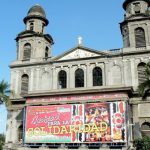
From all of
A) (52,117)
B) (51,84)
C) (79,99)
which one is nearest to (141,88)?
(79,99)

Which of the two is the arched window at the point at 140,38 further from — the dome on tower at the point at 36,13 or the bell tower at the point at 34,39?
the dome on tower at the point at 36,13

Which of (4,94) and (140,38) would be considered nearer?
(4,94)

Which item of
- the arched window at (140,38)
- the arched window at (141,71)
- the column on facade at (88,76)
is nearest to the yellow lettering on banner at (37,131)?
the column on facade at (88,76)

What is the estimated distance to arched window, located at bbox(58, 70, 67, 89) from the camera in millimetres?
41009

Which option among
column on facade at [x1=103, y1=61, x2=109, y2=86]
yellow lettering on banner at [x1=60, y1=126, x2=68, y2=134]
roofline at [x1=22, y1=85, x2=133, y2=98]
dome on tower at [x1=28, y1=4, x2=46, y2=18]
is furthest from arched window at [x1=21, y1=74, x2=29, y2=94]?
column on facade at [x1=103, y1=61, x2=109, y2=86]

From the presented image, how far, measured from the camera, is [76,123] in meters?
35.4

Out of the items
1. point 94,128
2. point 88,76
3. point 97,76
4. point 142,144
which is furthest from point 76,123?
point 142,144

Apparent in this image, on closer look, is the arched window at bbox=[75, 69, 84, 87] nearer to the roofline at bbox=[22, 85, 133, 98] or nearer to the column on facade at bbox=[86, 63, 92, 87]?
the column on facade at bbox=[86, 63, 92, 87]

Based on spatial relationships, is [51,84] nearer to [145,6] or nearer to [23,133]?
[23,133]

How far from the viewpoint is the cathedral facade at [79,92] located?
34625 mm

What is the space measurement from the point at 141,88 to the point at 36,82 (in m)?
16.9

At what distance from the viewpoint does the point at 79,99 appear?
1433 inches

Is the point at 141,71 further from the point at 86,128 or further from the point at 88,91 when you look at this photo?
the point at 86,128

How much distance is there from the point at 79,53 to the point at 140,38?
7869 millimetres
